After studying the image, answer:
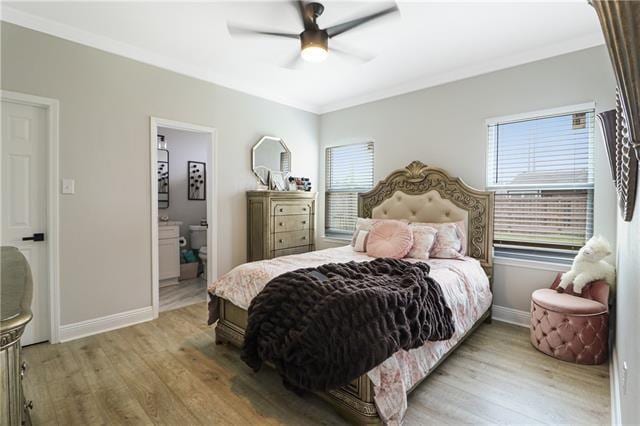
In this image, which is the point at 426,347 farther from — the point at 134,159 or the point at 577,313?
the point at 134,159

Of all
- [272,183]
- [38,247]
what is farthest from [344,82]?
[38,247]

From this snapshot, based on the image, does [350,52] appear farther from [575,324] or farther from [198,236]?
[198,236]

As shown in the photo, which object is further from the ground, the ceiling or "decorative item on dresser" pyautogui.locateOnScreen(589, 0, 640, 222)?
the ceiling

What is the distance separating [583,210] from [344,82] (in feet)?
9.53

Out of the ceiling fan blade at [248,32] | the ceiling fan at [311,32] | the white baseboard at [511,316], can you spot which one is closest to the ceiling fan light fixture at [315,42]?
the ceiling fan at [311,32]

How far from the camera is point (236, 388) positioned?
207 cm

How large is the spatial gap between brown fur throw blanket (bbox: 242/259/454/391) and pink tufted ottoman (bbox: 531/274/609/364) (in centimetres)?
98

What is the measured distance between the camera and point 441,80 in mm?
3625

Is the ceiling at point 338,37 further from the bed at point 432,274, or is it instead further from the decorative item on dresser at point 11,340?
the decorative item on dresser at point 11,340

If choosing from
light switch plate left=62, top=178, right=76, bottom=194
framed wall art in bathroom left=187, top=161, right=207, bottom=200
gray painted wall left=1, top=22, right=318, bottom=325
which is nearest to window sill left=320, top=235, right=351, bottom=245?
gray painted wall left=1, top=22, right=318, bottom=325

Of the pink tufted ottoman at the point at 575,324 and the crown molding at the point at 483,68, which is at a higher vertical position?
the crown molding at the point at 483,68

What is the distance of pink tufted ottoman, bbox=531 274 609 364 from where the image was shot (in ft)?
7.59

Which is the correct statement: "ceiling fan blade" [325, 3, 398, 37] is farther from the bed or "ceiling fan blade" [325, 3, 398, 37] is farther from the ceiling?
the bed

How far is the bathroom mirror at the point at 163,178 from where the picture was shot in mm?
5195
